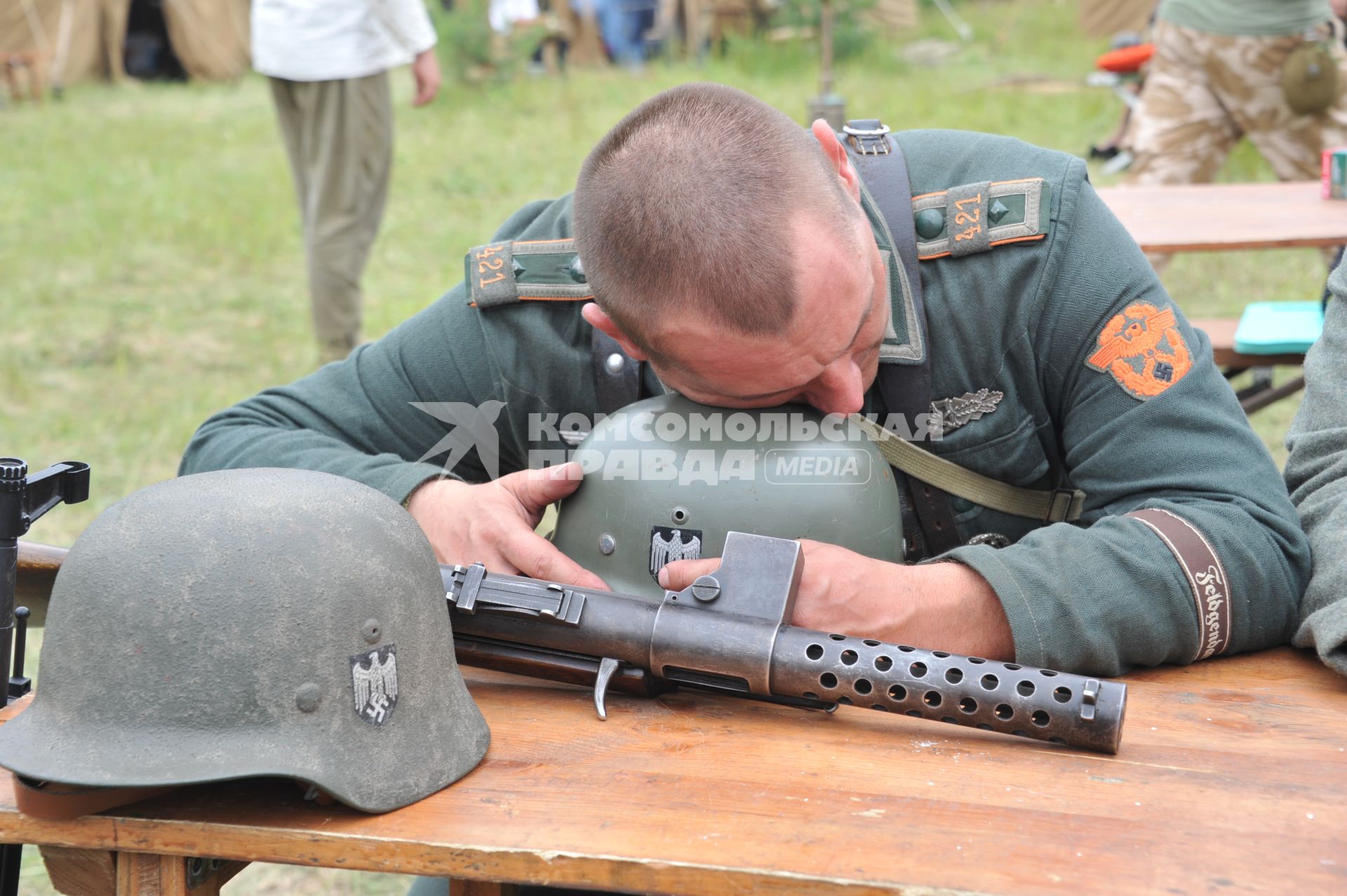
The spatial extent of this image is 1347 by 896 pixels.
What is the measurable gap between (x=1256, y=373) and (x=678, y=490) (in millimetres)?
3027

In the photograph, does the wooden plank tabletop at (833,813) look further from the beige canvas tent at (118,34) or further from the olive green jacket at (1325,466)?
the beige canvas tent at (118,34)

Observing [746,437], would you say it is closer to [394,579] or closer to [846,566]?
[846,566]

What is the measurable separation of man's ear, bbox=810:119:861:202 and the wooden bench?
182cm

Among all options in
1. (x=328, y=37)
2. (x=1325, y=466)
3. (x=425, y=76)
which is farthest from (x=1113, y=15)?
(x=1325, y=466)

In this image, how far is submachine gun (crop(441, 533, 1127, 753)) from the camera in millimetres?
1322

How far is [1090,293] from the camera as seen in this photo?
1767 mm

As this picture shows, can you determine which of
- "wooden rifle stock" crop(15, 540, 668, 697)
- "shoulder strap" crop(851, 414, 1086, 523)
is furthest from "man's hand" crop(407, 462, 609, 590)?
"shoulder strap" crop(851, 414, 1086, 523)

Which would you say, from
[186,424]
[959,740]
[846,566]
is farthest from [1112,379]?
[186,424]

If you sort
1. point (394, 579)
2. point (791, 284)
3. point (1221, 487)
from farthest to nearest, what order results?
point (1221, 487) < point (791, 284) < point (394, 579)

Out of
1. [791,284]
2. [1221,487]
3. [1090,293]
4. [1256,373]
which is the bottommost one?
[1256,373]

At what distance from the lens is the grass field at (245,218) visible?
5.36 m

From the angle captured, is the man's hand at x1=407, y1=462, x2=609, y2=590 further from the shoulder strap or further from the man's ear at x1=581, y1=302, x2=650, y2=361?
the shoulder strap

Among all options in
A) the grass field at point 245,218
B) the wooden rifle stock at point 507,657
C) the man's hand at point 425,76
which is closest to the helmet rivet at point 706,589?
the wooden rifle stock at point 507,657

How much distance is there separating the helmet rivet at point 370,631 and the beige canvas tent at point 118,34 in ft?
48.6
